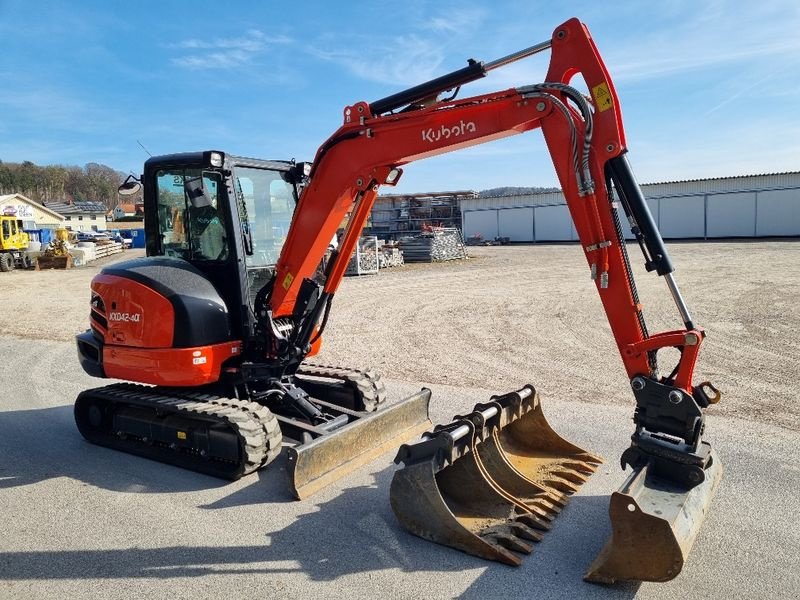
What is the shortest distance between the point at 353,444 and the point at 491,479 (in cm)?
139

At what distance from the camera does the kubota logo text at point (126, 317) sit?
572cm

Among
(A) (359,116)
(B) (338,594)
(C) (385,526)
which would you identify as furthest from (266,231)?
(B) (338,594)

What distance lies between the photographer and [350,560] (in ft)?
13.2

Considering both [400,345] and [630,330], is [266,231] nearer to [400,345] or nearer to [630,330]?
[630,330]

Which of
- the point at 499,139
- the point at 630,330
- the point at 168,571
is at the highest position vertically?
the point at 499,139

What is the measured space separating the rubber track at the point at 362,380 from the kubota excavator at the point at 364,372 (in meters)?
0.03

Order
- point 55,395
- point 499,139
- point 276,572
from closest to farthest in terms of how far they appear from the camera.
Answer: point 276,572
point 499,139
point 55,395

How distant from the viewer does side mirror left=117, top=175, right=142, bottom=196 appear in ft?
19.9

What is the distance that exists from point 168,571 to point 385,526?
148 cm

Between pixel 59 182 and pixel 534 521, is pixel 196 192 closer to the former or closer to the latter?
pixel 534 521

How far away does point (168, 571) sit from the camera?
3963 millimetres

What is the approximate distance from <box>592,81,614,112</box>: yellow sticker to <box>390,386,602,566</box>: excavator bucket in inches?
93.9

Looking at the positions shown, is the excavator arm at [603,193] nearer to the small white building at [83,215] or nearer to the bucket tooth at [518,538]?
the bucket tooth at [518,538]

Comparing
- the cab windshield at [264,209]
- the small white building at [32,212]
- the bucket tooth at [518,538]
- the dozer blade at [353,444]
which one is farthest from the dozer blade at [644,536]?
the small white building at [32,212]
